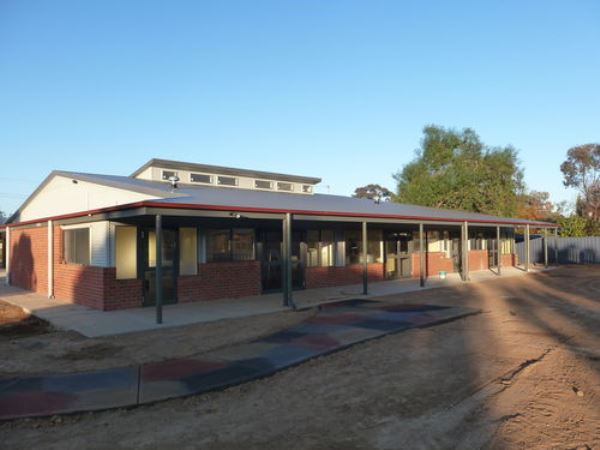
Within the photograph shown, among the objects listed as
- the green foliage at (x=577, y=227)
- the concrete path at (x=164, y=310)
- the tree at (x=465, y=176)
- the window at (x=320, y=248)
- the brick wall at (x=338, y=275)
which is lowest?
the concrete path at (x=164, y=310)

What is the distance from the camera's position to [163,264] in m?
12.7

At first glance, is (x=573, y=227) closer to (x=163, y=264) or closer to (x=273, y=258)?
(x=273, y=258)

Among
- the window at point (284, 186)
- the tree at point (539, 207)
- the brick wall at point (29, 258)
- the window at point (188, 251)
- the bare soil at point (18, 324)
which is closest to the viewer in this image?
the bare soil at point (18, 324)

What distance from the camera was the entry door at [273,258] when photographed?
1530 centimetres

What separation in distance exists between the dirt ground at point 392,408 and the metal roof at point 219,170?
11.6 meters

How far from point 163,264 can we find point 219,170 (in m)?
6.87

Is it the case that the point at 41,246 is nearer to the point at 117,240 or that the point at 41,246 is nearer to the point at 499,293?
the point at 117,240

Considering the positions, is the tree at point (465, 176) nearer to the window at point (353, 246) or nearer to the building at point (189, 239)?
the building at point (189, 239)

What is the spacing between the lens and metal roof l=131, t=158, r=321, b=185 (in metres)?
17.2

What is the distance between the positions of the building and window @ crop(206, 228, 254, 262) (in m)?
0.03

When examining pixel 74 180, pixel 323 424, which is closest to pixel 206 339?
pixel 323 424

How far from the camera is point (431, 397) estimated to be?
5324mm

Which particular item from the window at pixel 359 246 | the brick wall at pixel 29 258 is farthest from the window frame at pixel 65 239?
the window at pixel 359 246

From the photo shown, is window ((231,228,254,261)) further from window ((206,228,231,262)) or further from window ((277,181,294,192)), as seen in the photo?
window ((277,181,294,192))
